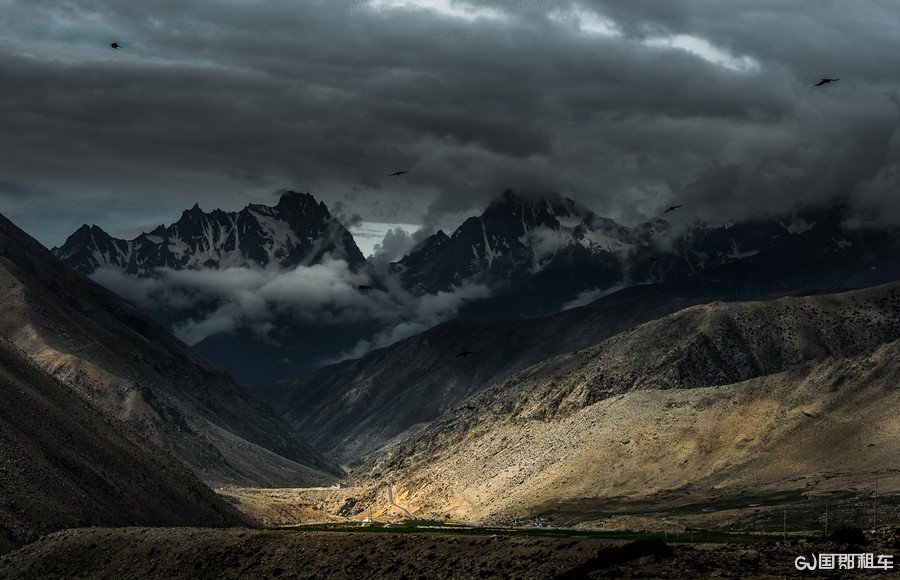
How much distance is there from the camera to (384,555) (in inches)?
3506

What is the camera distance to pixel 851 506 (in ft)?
577

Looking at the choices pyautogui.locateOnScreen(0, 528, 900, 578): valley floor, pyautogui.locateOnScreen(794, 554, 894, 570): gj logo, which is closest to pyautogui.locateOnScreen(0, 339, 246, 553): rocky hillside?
pyautogui.locateOnScreen(0, 528, 900, 578): valley floor

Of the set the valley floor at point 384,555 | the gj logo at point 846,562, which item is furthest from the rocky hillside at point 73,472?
the gj logo at point 846,562

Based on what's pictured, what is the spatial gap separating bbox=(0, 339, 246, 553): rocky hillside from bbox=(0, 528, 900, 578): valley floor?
12.4 metres

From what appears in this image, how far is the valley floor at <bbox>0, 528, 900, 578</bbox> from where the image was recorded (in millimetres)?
72938

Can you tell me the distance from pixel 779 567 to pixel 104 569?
61.9 metres

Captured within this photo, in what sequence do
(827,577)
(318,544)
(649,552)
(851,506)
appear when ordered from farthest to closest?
1. (851,506)
2. (318,544)
3. (649,552)
4. (827,577)

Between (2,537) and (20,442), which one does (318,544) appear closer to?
(2,537)

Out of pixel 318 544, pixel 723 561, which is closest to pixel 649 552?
pixel 723 561

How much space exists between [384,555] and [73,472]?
2637 inches

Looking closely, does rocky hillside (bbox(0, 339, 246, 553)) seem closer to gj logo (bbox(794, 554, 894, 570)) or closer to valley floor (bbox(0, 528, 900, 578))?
valley floor (bbox(0, 528, 900, 578))

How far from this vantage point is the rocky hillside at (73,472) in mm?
125375

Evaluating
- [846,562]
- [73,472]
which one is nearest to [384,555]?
[846,562]

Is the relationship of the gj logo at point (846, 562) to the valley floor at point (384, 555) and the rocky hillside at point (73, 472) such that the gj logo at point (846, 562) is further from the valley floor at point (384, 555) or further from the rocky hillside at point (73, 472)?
the rocky hillside at point (73, 472)
